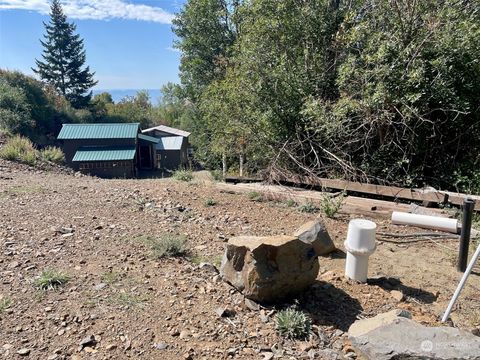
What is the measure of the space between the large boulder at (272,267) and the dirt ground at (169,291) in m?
0.12

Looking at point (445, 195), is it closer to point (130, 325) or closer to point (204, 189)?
point (204, 189)

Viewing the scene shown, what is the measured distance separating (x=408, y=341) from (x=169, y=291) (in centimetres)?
177

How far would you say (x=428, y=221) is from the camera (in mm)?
4273

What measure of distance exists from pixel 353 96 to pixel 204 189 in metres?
3.28

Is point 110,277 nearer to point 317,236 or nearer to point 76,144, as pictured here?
point 317,236

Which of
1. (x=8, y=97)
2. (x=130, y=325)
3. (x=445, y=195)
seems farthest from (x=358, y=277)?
(x=8, y=97)

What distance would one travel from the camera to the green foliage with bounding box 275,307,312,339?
8.23ft

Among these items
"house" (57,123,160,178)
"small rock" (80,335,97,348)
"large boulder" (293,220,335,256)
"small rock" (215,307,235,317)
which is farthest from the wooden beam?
"house" (57,123,160,178)

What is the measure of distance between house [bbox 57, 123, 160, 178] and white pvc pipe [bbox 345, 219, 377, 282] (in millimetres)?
18575

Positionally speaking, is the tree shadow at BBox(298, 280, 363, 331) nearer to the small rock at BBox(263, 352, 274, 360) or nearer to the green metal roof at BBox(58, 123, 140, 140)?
the small rock at BBox(263, 352, 274, 360)

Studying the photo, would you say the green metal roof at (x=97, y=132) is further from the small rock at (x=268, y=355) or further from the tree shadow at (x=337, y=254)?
the small rock at (x=268, y=355)

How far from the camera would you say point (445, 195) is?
5.43 m

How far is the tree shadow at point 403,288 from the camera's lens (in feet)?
10.1

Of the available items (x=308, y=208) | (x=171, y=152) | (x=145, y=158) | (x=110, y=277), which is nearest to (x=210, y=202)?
(x=308, y=208)
